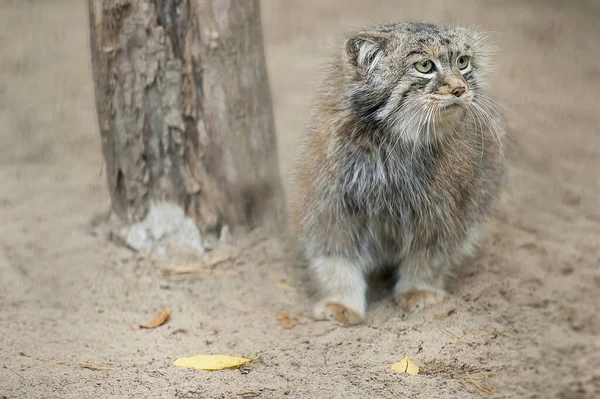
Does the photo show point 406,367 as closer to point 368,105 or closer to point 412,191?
point 412,191

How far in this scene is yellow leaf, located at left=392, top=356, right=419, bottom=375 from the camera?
3.45 meters

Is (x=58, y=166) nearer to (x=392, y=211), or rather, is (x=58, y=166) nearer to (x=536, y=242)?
(x=392, y=211)

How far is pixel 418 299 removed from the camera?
4254 mm

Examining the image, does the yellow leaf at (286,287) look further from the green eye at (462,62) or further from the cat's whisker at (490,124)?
the green eye at (462,62)

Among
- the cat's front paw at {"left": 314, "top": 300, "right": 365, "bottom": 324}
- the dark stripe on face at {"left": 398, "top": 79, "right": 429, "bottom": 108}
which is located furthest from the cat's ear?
the cat's front paw at {"left": 314, "top": 300, "right": 365, "bottom": 324}

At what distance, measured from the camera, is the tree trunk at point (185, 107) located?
423 cm

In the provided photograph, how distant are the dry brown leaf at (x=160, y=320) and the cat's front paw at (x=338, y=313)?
81cm

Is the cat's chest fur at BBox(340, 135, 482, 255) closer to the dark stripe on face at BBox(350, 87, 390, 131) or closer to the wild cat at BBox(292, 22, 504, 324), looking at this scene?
the wild cat at BBox(292, 22, 504, 324)

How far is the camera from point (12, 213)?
17.1ft

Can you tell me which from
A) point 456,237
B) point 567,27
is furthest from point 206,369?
point 567,27

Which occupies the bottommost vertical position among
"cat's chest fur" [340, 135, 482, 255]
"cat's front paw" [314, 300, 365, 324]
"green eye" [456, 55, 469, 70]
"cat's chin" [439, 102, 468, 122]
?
"cat's front paw" [314, 300, 365, 324]

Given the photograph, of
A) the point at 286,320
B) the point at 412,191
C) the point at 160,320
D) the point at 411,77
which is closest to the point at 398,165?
the point at 412,191

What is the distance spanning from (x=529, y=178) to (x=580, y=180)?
38 cm

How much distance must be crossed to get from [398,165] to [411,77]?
0.49 metres
